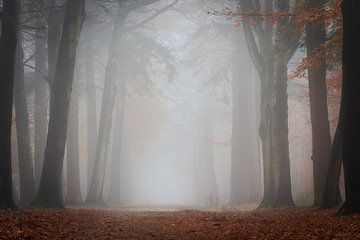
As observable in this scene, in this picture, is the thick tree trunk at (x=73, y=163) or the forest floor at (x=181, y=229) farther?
the thick tree trunk at (x=73, y=163)

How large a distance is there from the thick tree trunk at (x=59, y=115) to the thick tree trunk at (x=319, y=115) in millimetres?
7129

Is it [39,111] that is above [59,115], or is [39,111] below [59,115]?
above

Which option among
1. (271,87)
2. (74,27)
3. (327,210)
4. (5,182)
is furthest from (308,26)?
(5,182)

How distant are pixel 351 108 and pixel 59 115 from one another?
8.61 metres

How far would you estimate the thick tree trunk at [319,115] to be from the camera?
41.0ft

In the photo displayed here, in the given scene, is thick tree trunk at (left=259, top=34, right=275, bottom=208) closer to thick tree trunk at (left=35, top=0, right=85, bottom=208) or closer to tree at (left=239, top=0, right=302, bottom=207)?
tree at (left=239, top=0, right=302, bottom=207)

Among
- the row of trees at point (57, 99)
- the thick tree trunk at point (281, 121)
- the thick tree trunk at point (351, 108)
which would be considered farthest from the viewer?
the thick tree trunk at point (281, 121)

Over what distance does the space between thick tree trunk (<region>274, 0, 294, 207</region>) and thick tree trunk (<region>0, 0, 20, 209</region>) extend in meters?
8.16

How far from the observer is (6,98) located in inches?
439

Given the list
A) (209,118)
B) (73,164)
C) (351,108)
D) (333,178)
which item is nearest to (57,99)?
(333,178)

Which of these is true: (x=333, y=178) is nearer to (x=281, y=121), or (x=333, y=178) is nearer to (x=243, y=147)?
(x=281, y=121)

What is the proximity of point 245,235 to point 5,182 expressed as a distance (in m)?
6.21

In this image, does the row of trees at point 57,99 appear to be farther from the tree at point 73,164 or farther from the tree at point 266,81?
the tree at point 266,81

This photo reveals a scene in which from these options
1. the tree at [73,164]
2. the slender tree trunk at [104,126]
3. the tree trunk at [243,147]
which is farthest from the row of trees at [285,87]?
the tree at [73,164]
